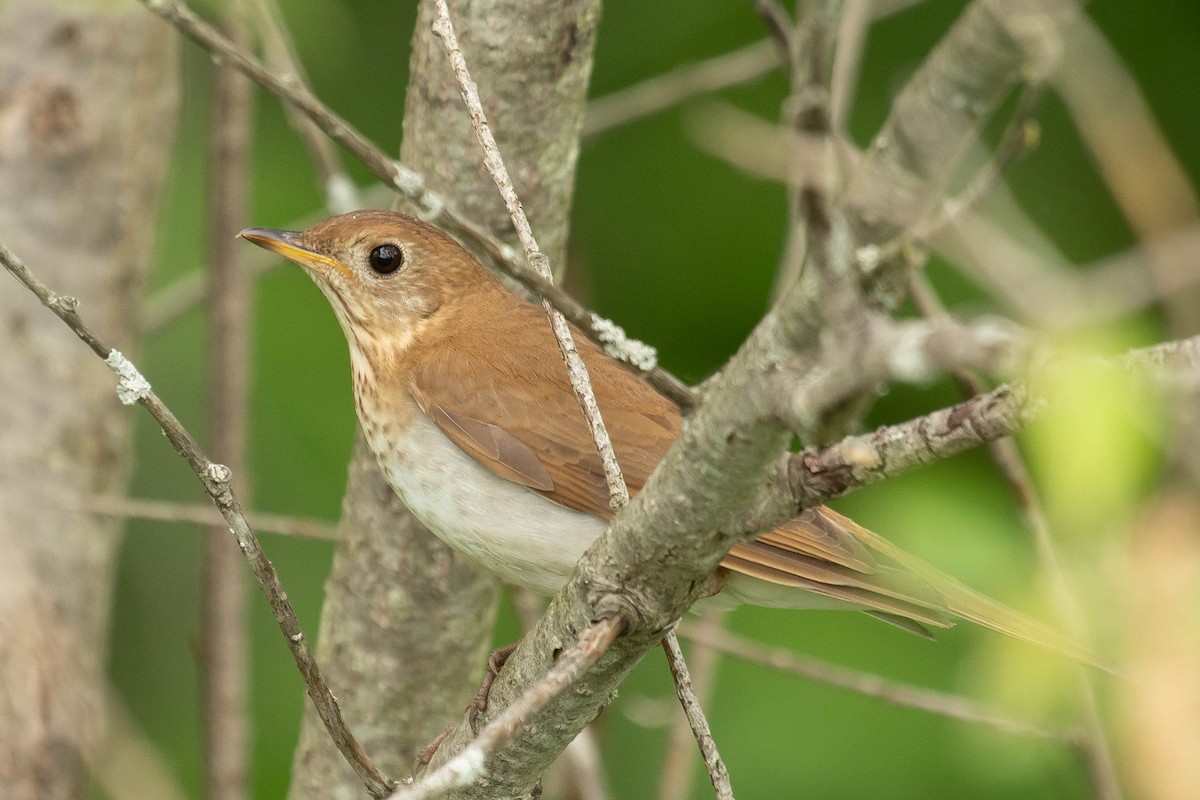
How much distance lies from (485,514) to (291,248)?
115 cm

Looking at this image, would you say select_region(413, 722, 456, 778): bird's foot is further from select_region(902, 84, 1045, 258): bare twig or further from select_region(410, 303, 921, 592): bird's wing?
select_region(902, 84, 1045, 258): bare twig

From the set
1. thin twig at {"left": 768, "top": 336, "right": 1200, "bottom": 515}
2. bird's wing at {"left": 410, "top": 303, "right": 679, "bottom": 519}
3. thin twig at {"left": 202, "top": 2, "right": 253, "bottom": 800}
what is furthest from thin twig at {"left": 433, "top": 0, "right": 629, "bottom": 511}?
thin twig at {"left": 202, "top": 2, "right": 253, "bottom": 800}

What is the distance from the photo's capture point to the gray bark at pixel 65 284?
4227 millimetres

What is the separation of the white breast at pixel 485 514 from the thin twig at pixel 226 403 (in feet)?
3.35

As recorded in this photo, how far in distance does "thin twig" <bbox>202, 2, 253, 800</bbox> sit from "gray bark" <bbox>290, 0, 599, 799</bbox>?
443 mm

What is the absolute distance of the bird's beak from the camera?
13.4ft

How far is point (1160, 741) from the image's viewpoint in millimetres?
1868

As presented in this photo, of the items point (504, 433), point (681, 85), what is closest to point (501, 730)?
point (504, 433)

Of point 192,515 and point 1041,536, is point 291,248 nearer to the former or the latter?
point 192,515

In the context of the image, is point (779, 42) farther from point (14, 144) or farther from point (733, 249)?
point (14, 144)

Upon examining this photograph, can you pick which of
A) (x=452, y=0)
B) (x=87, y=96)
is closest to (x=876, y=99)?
(x=452, y=0)

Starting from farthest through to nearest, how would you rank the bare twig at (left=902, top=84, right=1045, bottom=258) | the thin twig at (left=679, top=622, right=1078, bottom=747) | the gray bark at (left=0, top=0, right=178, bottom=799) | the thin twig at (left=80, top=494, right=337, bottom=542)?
the gray bark at (left=0, top=0, right=178, bottom=799) → the thin twig at (left=80, top=494, right=337, bottom=542) → the thin twig at (left=679, top=622, right=1078, bottom=747) → the bare twig at (left=902, top=84, right=1045, bottom=258)

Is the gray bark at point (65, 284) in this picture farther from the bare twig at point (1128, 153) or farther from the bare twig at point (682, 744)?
the bare twig at point (1128, 153)

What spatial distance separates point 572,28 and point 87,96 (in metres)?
Result: 1.70
